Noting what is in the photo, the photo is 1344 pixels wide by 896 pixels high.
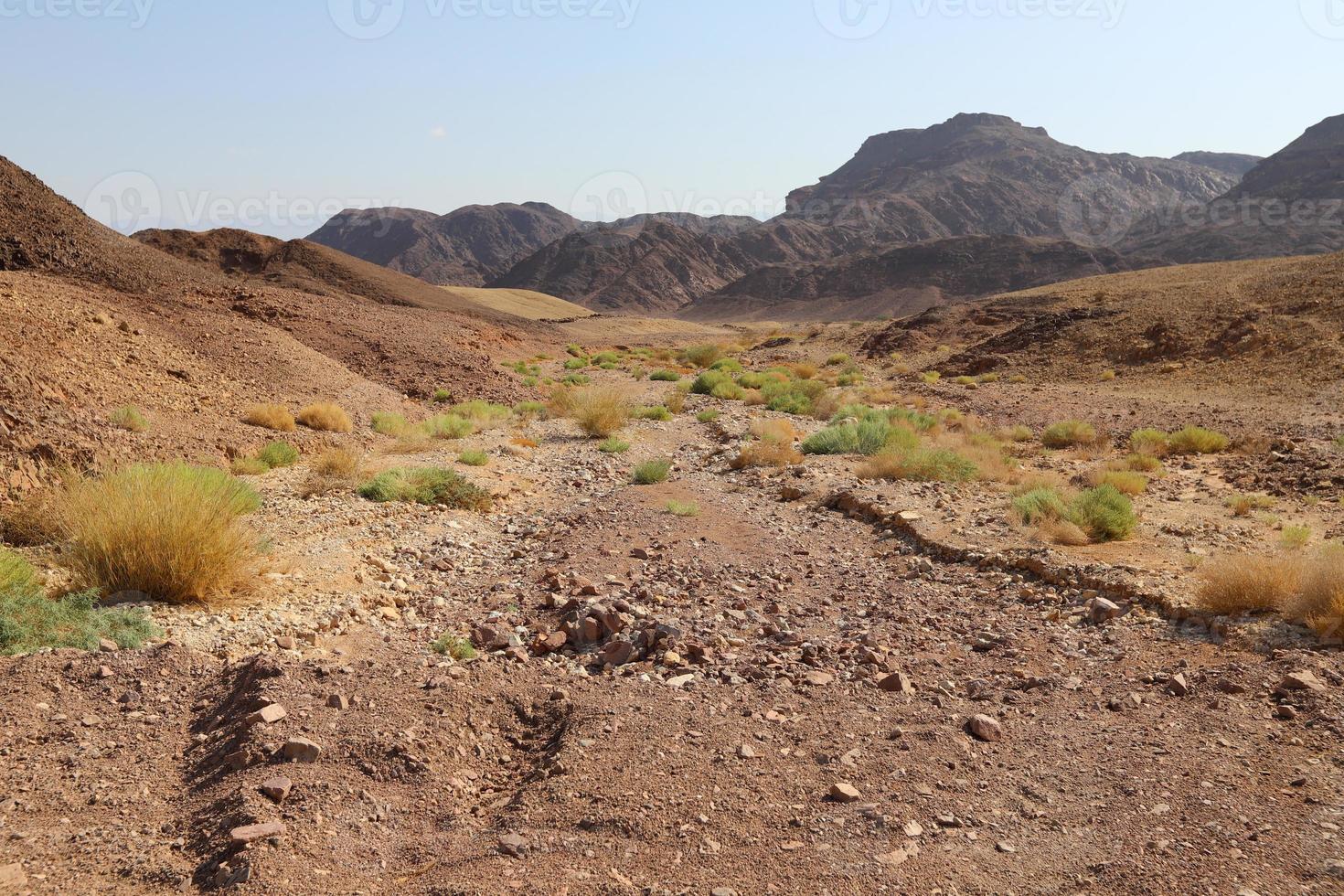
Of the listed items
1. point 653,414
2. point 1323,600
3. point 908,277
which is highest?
point 908,277

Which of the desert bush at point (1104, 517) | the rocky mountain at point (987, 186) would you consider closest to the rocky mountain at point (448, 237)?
the rocky mountain at point (987, 186)

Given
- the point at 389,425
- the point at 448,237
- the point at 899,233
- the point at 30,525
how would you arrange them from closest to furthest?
the point at 30,525, the point at 389,425, the point at 899,233, the point at 448,237

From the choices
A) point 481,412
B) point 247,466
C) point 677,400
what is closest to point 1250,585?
point 247,466

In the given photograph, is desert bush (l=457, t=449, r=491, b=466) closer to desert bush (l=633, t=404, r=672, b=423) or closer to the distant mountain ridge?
desert bush (l=633, t=404, r=672, b=423)

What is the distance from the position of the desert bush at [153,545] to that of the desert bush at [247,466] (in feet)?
13.0

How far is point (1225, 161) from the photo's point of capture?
166 meters

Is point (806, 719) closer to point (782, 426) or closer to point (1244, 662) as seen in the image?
point (1244, 662)

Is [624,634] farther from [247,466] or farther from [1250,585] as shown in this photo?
[247,466]

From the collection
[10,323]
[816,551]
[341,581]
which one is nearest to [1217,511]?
[816,551]

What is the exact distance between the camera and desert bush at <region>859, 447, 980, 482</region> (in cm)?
1123

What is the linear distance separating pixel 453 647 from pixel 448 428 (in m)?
9.73

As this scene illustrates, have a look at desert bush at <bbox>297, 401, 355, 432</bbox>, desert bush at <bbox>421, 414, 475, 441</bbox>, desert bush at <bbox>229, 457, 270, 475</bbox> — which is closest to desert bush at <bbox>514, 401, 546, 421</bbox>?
desert bush at <bbox>421, 414, 475, 441</bbox>

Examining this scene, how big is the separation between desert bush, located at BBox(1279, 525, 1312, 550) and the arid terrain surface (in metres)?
0.04

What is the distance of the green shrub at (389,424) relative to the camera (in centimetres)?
1464
